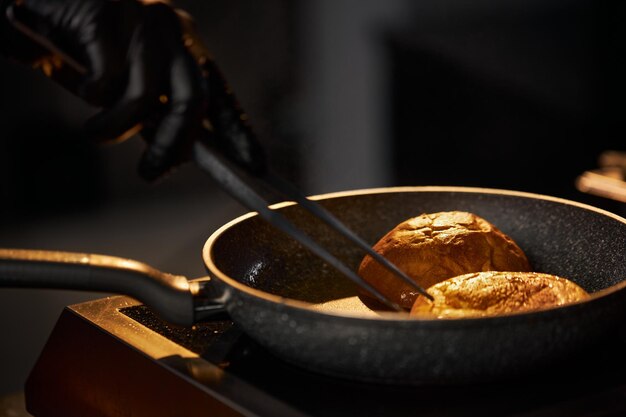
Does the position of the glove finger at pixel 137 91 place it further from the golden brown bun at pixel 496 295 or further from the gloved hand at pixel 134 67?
the golden brown bun at pixel 496 295

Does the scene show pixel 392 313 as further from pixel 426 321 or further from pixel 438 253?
pixel 426 321

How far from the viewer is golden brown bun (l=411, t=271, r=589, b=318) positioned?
95cm

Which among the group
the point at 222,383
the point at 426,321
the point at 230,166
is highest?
the point at 230,166

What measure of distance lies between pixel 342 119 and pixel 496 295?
178cm

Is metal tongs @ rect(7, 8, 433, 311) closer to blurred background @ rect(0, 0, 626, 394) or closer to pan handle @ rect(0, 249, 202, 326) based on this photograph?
pan handle @ rect(0, 249, 202, 326)

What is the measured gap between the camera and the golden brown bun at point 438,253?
3.73 ft

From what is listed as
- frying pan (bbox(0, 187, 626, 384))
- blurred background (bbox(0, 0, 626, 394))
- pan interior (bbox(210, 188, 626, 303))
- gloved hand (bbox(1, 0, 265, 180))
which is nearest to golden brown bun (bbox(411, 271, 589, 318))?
frying pan (bbox(0, 187, 626, 384))

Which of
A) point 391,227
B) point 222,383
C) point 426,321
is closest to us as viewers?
point 426,321

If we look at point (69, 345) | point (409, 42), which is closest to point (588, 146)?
point (409, 42)

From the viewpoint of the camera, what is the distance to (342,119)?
270 cm

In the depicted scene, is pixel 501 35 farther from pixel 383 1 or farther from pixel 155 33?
pixel 155 33

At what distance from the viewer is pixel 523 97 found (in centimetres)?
300

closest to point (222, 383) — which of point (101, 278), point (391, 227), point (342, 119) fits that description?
point (101, 278)

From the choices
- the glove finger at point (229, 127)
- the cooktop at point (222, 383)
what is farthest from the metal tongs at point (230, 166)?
the cooktop at point (222, 383)
